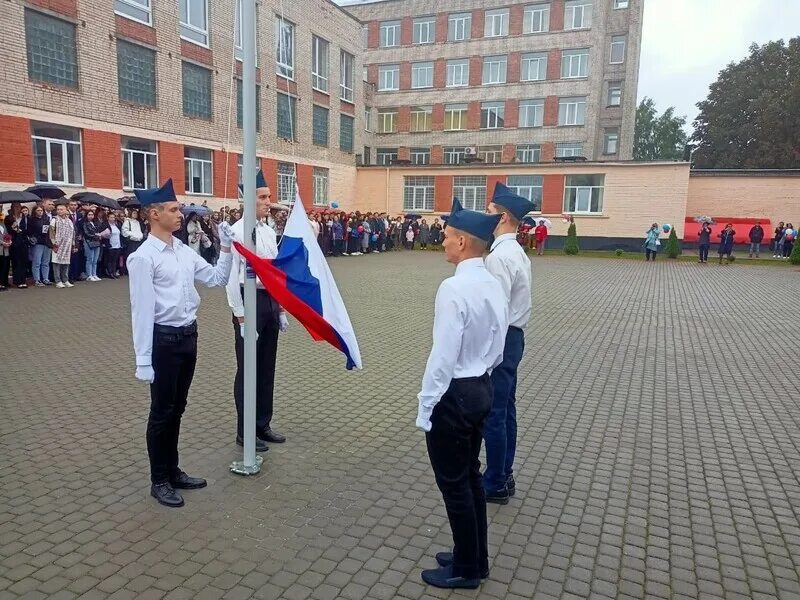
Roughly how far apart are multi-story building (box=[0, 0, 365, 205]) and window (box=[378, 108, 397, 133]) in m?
16.8

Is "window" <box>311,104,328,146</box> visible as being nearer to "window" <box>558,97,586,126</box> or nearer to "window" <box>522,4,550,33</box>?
"window" <box>558,97,586,126</box>

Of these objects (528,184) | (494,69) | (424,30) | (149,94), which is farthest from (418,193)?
(149,94)

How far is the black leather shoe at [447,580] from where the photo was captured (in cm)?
333

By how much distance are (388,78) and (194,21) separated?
2847 centimetres

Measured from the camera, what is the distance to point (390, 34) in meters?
51.4

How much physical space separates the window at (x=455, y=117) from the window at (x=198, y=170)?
90.4 feet

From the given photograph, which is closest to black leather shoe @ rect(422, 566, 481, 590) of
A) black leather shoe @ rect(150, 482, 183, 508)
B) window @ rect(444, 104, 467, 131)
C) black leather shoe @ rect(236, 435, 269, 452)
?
black leather shoe @ rect(150, 482, 183, 508)

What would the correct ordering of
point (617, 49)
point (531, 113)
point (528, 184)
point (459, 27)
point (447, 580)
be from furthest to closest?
point (459, 27) → point (531, 113) → point (617, 49) → point (528, 184) → point (447, 580)

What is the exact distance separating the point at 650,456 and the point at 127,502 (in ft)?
13.9

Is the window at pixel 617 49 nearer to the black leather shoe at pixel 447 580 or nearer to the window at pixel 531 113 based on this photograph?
the window at pixel 531 113

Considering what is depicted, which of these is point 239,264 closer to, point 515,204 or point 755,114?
point 515,204

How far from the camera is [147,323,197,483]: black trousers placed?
4.08m

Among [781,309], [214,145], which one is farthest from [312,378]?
[214,145]

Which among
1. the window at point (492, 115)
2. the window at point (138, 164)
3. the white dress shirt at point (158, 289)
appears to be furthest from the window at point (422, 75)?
the white dress shirt at point (158, 289)
